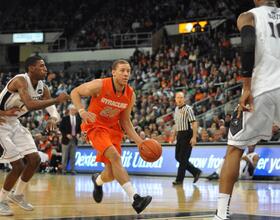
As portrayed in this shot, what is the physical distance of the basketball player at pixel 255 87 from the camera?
243 inches

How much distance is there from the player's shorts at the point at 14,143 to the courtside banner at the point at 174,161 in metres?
8.37

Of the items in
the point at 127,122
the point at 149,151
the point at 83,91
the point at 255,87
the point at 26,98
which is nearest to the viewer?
the point at 255,87

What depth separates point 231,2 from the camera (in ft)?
106

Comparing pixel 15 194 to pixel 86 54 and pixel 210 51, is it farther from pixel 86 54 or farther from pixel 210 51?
pixel 86 54

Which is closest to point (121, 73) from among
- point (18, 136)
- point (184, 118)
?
point (18, 136)

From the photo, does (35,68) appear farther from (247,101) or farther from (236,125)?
(247,101)

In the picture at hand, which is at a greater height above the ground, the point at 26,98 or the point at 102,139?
the point at 26,98

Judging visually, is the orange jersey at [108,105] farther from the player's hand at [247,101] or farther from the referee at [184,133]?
the referee at [184,133]

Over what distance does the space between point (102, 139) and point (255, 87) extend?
258 centimetres

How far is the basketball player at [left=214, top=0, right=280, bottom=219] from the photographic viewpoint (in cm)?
617

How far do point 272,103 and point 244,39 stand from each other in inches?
26.3

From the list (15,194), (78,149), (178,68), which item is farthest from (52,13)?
(15,194)

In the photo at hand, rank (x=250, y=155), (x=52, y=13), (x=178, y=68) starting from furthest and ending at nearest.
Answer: (x=52, y=13) → (x=178, y=68) → (x=250, y=155)

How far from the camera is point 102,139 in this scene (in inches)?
324
